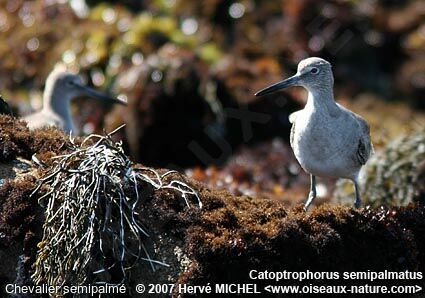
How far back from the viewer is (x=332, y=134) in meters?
9.77

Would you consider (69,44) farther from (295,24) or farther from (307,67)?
(307,67)

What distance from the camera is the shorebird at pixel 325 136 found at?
32.1ft

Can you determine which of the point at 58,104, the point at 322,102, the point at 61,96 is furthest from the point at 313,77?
the point at 61,96

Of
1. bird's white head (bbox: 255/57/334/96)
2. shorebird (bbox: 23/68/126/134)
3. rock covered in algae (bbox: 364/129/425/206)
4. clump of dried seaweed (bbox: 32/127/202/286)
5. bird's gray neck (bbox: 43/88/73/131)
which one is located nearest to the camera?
clump of dried seaweed (bbox: 32/127/202/286)

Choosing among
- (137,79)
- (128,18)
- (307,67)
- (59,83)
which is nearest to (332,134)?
(307,67)

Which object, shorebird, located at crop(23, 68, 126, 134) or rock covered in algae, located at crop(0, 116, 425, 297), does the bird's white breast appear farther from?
shorebird, located at crop(23, 68, 126, 134)

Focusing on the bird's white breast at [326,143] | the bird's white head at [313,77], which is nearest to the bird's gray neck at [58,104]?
the bird's white head at [313,77]

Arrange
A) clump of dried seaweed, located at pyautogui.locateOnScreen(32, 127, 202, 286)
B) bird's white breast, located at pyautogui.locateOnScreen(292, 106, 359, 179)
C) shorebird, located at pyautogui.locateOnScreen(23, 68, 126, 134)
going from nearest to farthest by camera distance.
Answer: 1. clump of dried seaweed, located at pyautogui.locateOnScreen(32, 127, 202, 286)
2. bird's white breast, located at pyautogui.locateOnScreen(292, 106, 359, 179)
3. shorebird, located at pyautogui.locateOnScreen(23, 68, 126, 134)

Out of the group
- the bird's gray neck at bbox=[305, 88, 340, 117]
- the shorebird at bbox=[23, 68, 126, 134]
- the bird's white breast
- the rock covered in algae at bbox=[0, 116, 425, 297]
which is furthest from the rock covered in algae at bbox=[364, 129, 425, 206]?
the shorebird at bbox=[23, 68, 126, 134]

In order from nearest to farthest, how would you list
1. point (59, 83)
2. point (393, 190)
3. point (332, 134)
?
point (332, 134), point (393, 190), point (59, 83)

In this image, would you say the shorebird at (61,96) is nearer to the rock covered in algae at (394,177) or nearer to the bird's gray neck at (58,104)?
the bird's gray neck at (58,104)

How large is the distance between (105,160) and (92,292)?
1.17 m

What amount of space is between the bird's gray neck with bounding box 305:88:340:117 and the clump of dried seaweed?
2.41 m

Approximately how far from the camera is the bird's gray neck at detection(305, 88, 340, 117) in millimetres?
9945
